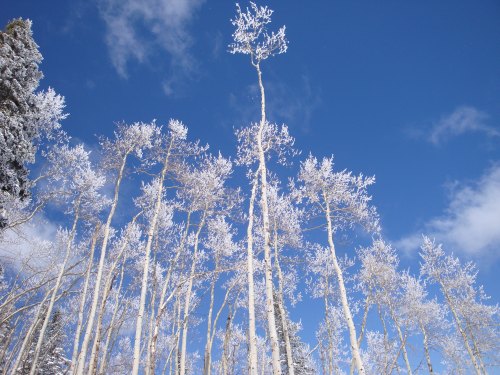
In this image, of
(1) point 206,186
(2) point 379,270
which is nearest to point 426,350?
(2) point 379,270

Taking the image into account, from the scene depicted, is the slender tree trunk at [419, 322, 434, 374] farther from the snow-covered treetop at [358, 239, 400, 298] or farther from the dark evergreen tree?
the dark evergreen tree

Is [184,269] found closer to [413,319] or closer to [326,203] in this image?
[326,203]

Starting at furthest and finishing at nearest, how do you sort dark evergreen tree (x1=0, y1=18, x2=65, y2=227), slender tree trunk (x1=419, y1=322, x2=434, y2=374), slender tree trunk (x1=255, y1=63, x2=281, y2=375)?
slender tree trunk (x1=419, y1=322, x2=434, y2=374) → slender tree trunk (x1=255, y1=63, x2=281, y2=375) → dark evergreen tree (x1=0, y1=18, x2=65, y2=227)

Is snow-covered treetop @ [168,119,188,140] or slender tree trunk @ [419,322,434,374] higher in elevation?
snow-covered treetop @ [168,119,188,140]

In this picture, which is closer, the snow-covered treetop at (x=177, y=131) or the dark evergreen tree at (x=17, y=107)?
the dark evergreen tree at (x=17, y=107)

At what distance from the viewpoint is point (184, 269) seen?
1833cm

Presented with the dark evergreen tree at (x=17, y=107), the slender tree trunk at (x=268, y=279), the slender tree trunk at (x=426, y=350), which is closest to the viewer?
the dark evergreen tree at (x=17, y=107)

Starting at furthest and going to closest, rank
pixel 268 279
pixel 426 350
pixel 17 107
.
Answer: pixel 426 350
pixel 268 279
pixel 17 107

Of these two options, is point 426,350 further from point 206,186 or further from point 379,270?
point 206,186

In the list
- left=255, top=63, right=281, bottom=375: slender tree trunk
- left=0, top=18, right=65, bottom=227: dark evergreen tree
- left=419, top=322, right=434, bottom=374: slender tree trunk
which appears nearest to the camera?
left=0, top=18, right=65, bottom=227: dark evergreen tree

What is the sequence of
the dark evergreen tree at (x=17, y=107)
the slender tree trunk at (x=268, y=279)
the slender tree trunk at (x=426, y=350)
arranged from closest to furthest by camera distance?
the dark evergreen tree at (x=17, y=107) → the slender tree trunk at (x=268, y=279) → the slender tree trunk at (x=426, y=350)

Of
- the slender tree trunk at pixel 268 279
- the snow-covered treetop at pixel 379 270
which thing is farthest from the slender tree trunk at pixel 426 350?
the slender tree trunk at pixel 268 279

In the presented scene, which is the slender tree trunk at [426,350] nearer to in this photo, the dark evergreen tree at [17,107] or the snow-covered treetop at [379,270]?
the snow-covered treetop at [379,270]

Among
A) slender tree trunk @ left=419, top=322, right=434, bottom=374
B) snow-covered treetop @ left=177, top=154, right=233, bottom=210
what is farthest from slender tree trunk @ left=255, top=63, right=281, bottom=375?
slender tree trunk @ left=419, top=322, right=434, bottom=374
